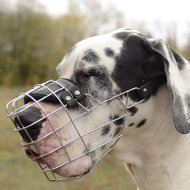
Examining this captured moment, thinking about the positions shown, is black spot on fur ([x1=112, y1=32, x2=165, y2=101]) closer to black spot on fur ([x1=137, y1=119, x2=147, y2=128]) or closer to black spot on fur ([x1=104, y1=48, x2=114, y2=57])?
black spot on fur ([x1=104, y1=48, x2=114, y2=57])

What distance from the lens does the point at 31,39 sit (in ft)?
150

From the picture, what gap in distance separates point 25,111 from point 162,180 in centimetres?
93

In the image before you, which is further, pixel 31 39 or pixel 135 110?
pixel 31 39

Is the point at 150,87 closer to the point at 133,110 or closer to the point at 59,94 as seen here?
the point at 133,110

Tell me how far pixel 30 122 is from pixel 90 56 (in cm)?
54

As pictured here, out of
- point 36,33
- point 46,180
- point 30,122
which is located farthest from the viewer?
point 36,33

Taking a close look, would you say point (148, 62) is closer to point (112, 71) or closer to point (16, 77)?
point (112, 71)

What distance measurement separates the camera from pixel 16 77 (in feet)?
149

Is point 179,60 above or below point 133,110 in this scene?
above

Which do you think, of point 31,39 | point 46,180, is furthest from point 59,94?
point 31,39

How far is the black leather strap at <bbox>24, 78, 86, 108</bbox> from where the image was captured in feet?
8.47

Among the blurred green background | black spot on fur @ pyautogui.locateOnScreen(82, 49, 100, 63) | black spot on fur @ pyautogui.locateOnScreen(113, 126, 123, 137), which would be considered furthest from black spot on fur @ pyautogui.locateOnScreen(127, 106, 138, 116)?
the blurred green background

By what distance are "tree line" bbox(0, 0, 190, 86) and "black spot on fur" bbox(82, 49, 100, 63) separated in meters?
41.3

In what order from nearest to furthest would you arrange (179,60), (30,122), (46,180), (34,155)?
(30,122) → (34,155) → (179,60) → (46,180)
